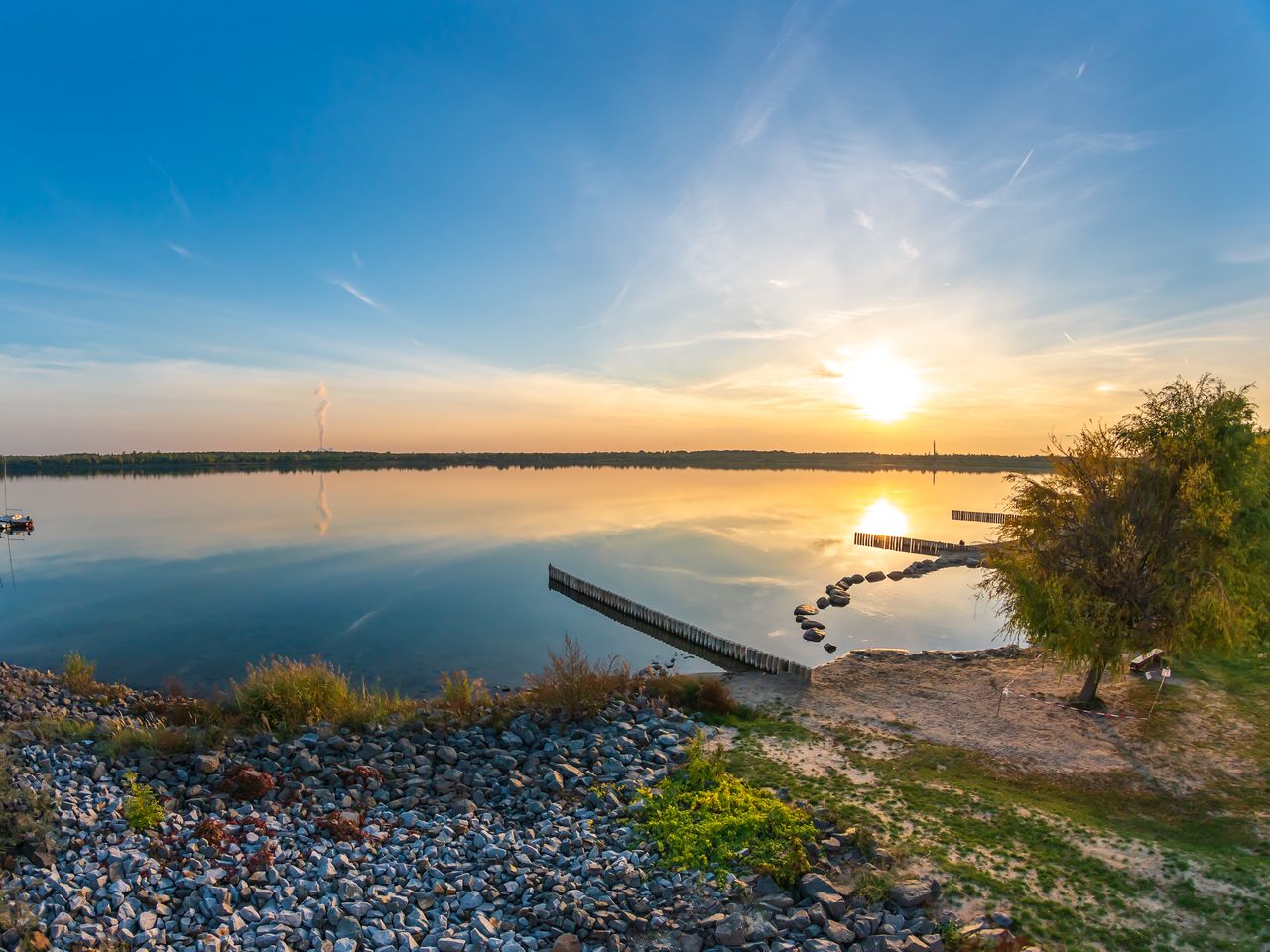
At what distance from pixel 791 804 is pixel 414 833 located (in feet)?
21.0

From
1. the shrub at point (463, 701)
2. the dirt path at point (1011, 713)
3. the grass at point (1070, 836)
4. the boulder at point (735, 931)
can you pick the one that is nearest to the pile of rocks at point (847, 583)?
the dirt path at point (1011, 713)

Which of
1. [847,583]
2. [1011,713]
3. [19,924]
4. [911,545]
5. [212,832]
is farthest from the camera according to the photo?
[911,545]

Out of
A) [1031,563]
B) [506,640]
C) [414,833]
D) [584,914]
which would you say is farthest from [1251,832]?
[506,640]

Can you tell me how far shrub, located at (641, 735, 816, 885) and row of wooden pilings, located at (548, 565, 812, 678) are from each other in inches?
435

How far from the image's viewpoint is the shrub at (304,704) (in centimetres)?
1441

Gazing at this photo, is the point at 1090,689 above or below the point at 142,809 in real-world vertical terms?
below

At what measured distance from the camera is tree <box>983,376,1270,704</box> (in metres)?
15.8

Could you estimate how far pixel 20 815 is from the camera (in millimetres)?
9117

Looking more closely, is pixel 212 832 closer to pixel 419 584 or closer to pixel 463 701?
pixel 463 701

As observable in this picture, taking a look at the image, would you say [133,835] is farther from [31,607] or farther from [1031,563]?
[31,607]

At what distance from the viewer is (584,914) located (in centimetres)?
820

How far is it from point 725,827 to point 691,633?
761 inches

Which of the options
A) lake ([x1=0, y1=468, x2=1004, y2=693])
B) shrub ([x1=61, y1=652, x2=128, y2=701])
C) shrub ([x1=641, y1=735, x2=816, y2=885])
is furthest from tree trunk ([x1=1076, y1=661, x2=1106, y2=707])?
shrub ([x1=61, y1=652, x2=128, y2=701])

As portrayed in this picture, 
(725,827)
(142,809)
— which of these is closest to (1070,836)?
(725,827)
